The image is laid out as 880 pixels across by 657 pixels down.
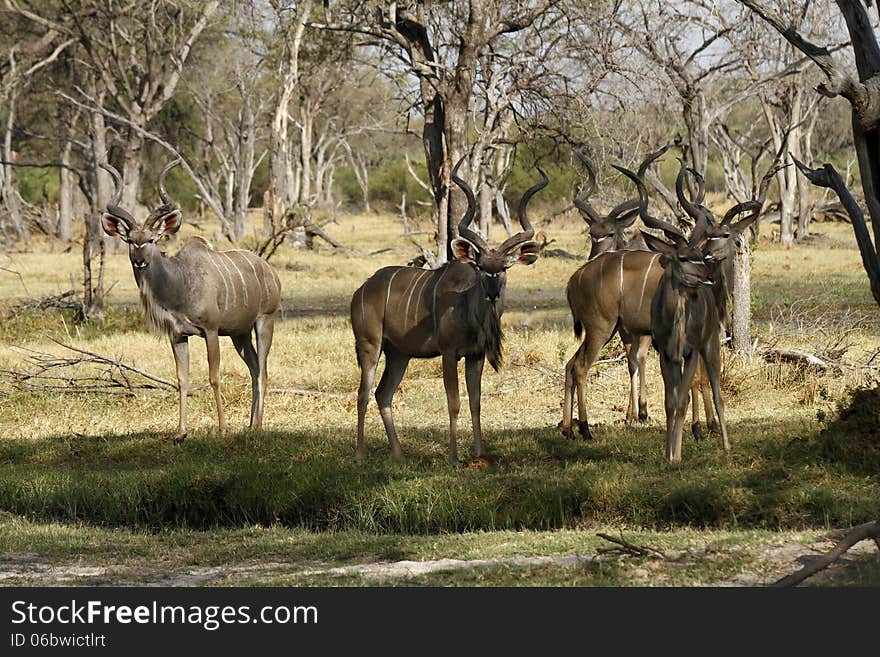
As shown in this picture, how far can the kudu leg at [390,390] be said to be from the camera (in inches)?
326

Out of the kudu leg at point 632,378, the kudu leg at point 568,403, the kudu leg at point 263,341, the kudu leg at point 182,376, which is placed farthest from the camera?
the kudu leg at point 263,341

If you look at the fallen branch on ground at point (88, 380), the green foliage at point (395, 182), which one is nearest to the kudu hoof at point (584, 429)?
the fallen branch on ground at point (88, 380)

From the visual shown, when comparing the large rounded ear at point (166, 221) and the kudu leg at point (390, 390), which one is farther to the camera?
the large rounded ear at point (166, 221)

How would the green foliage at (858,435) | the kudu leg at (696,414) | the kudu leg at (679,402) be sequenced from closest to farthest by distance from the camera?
the green foliage at (858,435), the kudu leg at (679,402), the kudu leg at (696,414)

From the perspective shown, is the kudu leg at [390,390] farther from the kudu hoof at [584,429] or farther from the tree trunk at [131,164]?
the tree trunk at [131,164]

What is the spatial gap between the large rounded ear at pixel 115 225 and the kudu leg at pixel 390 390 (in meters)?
2.31

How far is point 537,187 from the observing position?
853 cm

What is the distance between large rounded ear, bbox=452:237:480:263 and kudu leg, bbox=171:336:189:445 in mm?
2482

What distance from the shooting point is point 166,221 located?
9562mm

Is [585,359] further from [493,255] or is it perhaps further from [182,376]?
[182,376]

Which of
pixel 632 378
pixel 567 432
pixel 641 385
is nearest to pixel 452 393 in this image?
pixel 567 432

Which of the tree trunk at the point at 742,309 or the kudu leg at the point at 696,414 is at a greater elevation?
the tree trunk at the point at 742,309

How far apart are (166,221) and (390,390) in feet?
7.65

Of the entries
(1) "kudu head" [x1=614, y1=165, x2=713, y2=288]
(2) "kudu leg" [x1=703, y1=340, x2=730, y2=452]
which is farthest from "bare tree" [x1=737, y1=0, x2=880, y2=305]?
(2) "kudu leg" [x1=703, y1=340, x2=730, y2=452]
